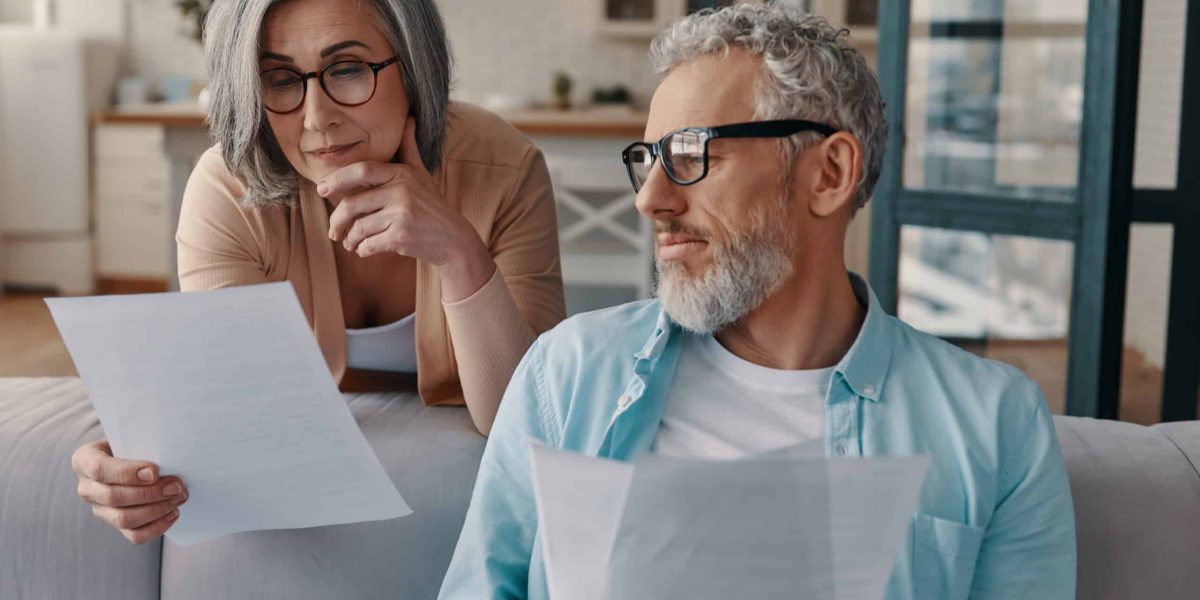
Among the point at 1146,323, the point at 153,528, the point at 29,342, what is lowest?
the point at 29,342

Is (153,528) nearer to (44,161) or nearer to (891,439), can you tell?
(891,439)

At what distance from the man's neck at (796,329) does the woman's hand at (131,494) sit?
0.61 metres

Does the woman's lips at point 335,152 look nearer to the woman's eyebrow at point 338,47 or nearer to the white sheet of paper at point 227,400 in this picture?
the woman's eyebrow at point 338,47

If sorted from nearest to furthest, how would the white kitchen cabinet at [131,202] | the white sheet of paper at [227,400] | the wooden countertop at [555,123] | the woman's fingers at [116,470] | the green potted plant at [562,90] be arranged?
the white sheet of paper at [227,400]
the woman's fingers at [116,470]
the wooden countertop at [555,123]
the white kitchen cabinet at [131,202]
the green potted plant at [562,90]

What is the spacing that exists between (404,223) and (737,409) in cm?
45

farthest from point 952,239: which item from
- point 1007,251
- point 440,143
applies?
point 440,143

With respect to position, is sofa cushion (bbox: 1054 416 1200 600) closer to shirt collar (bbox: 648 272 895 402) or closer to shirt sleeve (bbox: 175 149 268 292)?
shirt collar (bbox: 648 272 895 402)

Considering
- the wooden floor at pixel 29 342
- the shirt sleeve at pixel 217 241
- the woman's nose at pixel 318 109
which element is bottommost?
the wooden floor at pixel 29 342

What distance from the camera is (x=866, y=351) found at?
128 centimetres

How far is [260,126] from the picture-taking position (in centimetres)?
156

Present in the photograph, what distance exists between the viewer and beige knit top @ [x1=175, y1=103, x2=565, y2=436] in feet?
5.04

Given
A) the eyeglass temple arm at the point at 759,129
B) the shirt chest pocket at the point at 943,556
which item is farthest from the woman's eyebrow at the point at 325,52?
the shirt chest pocket at the point at 943,556

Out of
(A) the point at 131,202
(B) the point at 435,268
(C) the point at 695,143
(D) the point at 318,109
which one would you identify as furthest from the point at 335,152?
(A) the point at 131,202

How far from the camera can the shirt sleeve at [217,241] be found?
157cm
